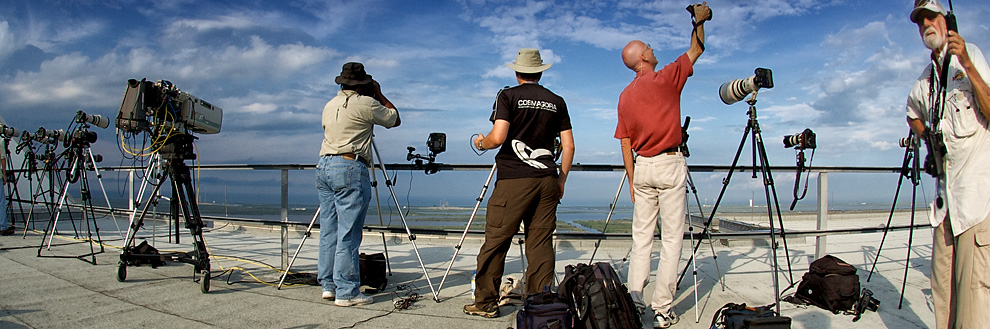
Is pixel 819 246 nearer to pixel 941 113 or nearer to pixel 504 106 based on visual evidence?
pixel 941 113

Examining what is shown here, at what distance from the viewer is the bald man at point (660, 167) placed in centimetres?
294

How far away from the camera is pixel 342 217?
3439 millimetres

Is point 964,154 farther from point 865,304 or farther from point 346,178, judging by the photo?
point 346,178

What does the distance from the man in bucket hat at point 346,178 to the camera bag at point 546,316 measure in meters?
1.45

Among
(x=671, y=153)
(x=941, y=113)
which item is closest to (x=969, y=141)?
(x=941, y=113)

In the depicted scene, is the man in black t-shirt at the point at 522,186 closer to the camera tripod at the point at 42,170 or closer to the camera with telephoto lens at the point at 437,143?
the camera with telephoto lens at the point at 437,143

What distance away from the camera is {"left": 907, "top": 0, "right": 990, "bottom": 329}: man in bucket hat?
210cm

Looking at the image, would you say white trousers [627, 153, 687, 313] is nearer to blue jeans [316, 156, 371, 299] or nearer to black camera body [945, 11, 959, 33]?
A: black camera body [945, 11, 959, 33]

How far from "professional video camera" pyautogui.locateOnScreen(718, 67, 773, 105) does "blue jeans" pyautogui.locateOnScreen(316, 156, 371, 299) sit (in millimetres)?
2620

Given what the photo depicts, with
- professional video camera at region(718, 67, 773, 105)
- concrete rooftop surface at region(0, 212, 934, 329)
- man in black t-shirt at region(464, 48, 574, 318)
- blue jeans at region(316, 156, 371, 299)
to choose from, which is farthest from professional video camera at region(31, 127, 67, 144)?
professional video camera at region(718, 67, 773, 105)

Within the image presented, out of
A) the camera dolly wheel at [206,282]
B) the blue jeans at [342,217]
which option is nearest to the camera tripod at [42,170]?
the camera dolly wheel at [206,282]

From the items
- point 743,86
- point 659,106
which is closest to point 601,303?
point 659,106

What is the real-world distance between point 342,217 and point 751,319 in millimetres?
2633

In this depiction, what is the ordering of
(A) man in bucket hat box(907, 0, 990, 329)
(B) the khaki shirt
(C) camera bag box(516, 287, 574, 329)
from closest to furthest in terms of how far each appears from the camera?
1. (A) man in bucket hat box(907, 0, 990, 329)
2. (C) camera bag box(516, 287, 574, 329)
3. (B) the khaki shirt
